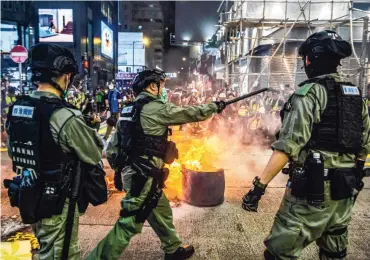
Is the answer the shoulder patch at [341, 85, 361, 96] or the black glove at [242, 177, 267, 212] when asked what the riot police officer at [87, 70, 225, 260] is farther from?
the shoulder patch at [341, 85, 361, 96]

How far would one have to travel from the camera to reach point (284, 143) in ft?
7.46

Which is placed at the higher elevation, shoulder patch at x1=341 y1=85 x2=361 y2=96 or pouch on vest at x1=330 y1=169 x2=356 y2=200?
shoulder patch at x1=341 y1=85 x2=361 y2=96

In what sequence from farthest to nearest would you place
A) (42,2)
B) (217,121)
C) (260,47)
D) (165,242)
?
(42,2) → (260,47) → (217,121) → (165,242)

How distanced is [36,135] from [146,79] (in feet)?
4.55

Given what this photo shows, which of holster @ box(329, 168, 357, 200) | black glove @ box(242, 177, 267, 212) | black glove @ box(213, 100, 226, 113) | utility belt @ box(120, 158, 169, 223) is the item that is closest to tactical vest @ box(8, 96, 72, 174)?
utility belt @ box(120, 158, 169, 223)

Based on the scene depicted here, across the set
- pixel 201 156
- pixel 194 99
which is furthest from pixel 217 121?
pixel 201 156

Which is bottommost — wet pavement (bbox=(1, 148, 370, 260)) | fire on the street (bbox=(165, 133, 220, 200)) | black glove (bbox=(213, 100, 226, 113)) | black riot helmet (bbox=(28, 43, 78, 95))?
wet pavement (bbox=(1, 148, 370, 260))

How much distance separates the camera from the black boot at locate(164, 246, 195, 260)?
3342 millimetres

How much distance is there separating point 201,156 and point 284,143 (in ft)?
10.4

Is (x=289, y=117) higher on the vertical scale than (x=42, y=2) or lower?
lower

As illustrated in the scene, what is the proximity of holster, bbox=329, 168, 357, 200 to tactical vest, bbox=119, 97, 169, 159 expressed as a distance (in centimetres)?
152

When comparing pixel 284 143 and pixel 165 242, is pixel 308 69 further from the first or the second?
pixel 165 242

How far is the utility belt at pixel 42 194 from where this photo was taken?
2.26 meters

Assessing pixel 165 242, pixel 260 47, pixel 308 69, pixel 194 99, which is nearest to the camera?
pixel 308 69
